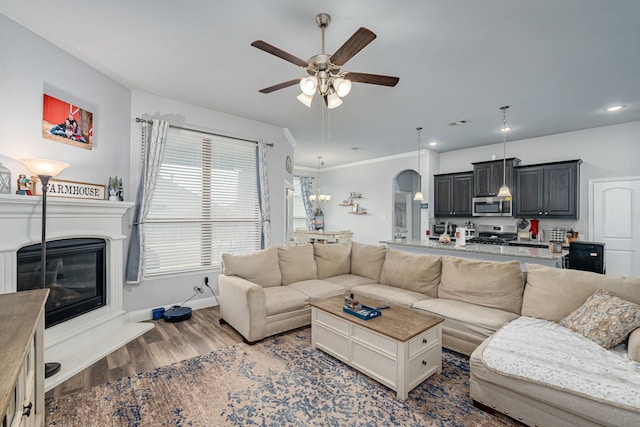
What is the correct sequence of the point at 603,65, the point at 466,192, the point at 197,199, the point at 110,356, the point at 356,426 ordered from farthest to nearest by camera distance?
the point at 466,192, the point at 197,199, the point at 603,65, the point at 110,356, the point at 356,426

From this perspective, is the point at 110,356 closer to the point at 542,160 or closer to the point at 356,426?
the point at 356,426

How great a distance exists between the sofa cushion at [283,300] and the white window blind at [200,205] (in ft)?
4.72

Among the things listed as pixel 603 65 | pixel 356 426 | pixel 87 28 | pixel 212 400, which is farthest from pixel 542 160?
pixel 87 28

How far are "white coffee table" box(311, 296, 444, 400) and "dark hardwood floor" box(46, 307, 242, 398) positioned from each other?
115 centimetres

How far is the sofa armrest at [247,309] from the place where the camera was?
291cm

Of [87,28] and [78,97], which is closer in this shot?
[87,28]

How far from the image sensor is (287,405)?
2.03 m

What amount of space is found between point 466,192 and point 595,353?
489cm

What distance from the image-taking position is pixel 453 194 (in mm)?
6516

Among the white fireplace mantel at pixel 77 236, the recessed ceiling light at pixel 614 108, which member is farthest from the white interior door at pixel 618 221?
the white fireplace mantel at pixel 77 236

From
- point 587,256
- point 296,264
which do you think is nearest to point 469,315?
point 296,264

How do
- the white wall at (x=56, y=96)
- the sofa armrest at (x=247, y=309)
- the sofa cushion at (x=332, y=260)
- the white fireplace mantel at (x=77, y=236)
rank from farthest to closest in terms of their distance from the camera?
the sofa cushion at (x=332, y=260), the sofa armrest at (x=247, y=309), the white wall at (x=56, y=96), the white fireplace mantel at (x=77, y=236)

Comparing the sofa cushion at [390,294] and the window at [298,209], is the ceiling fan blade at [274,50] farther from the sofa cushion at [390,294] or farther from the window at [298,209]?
the window at [298,209]

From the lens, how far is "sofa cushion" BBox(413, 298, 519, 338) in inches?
99.8
